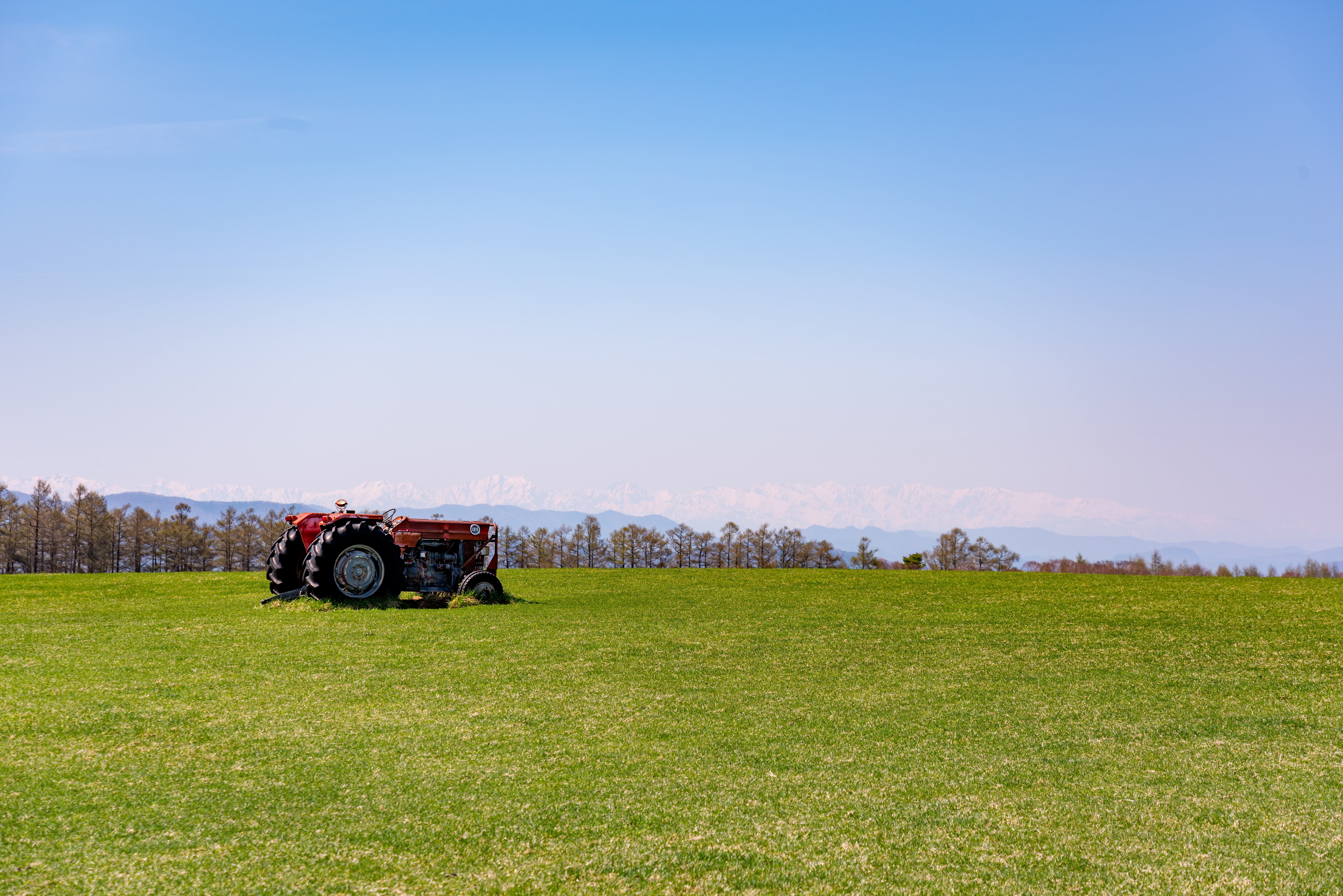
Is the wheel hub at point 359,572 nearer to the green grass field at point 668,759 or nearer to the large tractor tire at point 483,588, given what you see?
the large tractor tire at point 483,588

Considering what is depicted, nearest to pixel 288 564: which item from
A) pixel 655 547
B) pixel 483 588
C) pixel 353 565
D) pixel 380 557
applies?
pixel 353 565

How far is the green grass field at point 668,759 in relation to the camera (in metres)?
3.96

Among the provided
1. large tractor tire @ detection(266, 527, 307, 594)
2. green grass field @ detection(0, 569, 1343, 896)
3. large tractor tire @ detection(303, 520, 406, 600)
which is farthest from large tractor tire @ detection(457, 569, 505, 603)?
green grass field @ detection(0, 569, 1343, 896)

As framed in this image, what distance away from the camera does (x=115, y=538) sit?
166 feet

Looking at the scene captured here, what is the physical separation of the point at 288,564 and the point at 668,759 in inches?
465

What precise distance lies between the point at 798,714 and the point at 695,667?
2.12 metres

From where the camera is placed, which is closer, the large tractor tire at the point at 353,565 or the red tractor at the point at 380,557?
the large tractor tire at the point at 353,565

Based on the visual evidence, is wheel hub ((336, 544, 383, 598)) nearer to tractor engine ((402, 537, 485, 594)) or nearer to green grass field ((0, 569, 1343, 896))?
tractor engine ((402, 537, 485, 594))

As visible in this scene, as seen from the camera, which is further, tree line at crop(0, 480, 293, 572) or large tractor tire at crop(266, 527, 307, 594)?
tree line at crop(0, 480, 293, 572)

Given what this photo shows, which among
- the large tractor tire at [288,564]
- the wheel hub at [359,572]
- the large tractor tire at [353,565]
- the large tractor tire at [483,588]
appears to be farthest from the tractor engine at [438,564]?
Answer: the large tractor tire at [288,564]

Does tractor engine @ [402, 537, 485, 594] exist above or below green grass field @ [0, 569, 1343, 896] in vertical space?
above

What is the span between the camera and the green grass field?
396 centimetres

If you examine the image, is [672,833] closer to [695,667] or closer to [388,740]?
[388,740]

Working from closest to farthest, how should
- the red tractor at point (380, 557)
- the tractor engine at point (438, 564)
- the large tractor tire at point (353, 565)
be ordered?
the large tractor tire at point (353, 565) < the red tractor at point (380, 557) < the tractor engine at point (438, 564)
